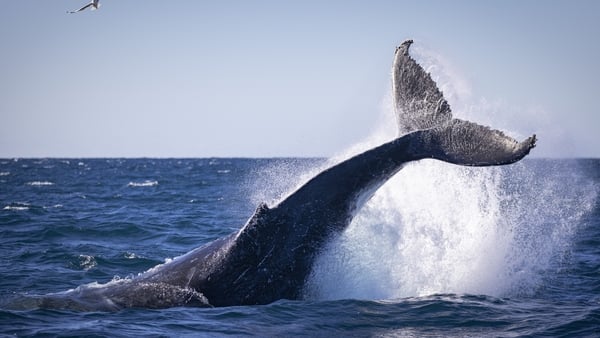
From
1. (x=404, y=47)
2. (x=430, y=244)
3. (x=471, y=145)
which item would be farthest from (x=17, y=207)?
(x=471, y=145)

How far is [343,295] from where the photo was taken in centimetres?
786

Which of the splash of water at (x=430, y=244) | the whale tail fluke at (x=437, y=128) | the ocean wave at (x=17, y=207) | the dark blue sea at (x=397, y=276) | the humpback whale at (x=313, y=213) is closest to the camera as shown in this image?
the whale tail fluke at (x=437, y=128)

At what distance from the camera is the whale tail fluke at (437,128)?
233 inches

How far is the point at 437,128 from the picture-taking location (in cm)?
637

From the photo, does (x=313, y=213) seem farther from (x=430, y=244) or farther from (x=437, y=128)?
(x=430, y=244)

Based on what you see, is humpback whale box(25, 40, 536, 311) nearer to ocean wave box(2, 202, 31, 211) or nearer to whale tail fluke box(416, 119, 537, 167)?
whale tail fluke box(416, 119, 537, 167)

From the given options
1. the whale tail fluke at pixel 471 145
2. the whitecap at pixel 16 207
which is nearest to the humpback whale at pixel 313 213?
the whale tail fluke at pixel 471 145

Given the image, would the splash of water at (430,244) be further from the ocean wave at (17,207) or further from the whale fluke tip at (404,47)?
the ocean wave at (17,207)

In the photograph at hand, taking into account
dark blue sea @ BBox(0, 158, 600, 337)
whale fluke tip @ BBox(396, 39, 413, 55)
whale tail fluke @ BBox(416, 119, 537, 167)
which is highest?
whale fluke tip @ BBox(396, 39, 413, 55)

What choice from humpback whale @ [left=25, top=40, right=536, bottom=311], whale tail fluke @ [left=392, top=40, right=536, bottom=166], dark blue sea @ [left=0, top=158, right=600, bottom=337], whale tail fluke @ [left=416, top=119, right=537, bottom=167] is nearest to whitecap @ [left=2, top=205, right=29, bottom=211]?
dark blue sea @ [left=0, top=158, right=600, bottom=337]

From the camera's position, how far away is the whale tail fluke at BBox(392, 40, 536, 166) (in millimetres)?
5926

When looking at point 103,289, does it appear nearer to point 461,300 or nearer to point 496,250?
point 461,300

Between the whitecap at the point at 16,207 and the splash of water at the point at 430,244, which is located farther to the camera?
the whitecap at the point at 16,207

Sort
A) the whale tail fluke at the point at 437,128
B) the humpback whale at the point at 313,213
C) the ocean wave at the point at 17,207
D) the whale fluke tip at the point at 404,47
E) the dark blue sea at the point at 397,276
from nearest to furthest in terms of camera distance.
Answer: the whale tail fluke at the point at 437,128, the humpback whale at the point at 313,213, the whale fluke tip at the point at 404,47, the dark blue sea at the point at 397,276, the ocean wave at the point at 17,207
